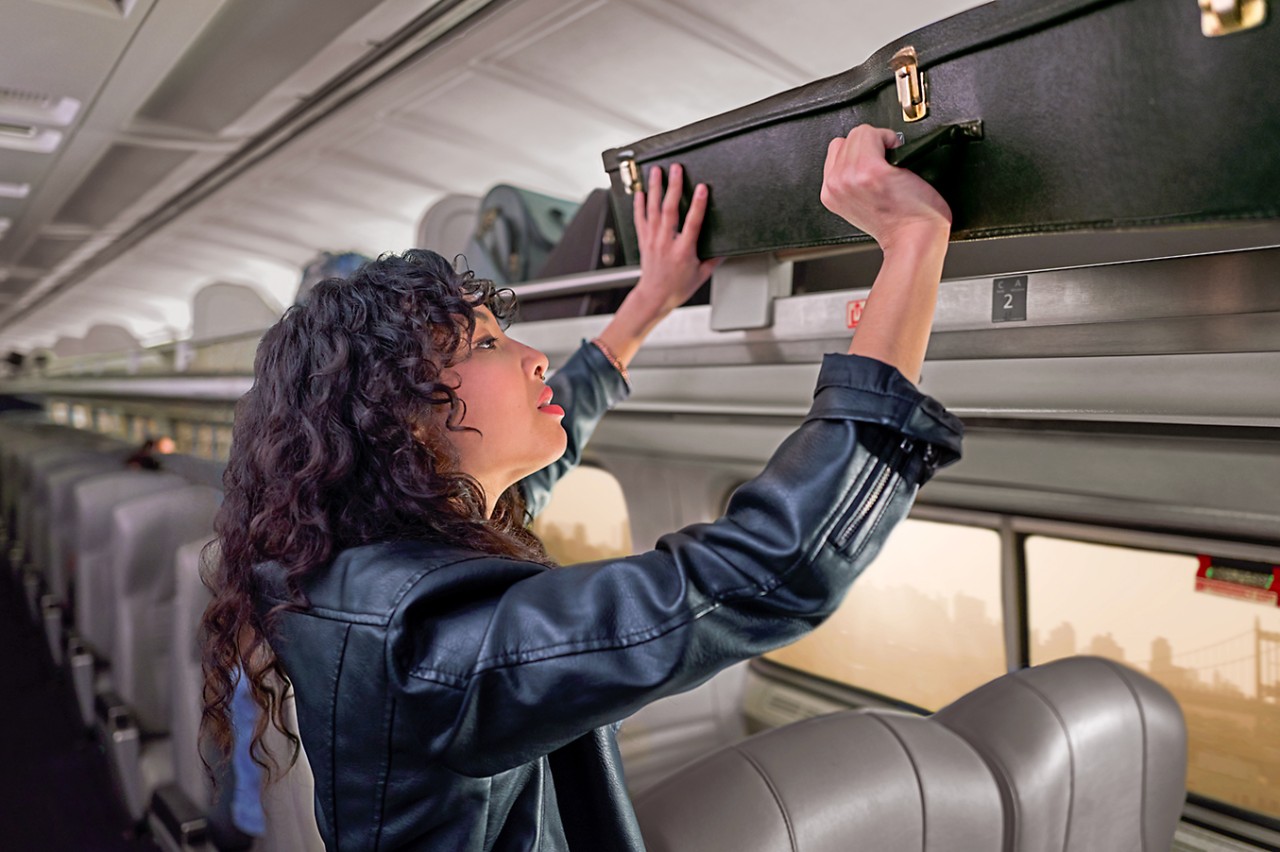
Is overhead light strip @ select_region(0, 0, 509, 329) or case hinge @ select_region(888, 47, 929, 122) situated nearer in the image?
case hinge @ select_region(888, 47, 929, 122)

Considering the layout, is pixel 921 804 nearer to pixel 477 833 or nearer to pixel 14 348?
pixel 477 833

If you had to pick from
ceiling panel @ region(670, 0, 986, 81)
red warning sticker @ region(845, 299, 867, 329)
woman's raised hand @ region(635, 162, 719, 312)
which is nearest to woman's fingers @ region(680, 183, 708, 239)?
woman's raised hand @ region(635, 162, 719, 312)

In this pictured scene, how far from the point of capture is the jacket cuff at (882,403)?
2.96 ft

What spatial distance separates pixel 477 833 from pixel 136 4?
7.15 feet

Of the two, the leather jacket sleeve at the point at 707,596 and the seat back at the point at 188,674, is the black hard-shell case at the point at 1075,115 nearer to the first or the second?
the leather jacket sleeve at the point at 707,596

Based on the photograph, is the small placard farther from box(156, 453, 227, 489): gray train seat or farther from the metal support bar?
box(156, 453, 227, 489): gray train seat

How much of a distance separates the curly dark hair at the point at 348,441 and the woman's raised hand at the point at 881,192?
1.65 feet

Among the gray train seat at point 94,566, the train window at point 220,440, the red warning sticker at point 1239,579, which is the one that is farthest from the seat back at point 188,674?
the train window at point 220,440

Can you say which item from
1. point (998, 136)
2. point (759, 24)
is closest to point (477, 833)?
point (998, 136)

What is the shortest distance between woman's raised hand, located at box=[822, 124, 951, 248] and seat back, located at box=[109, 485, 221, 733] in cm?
311

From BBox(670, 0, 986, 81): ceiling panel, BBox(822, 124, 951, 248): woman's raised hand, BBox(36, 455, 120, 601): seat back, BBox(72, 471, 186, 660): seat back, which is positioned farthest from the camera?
BBox(36, 455, 120, 601): seat back

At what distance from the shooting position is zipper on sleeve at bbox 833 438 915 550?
2.94ft

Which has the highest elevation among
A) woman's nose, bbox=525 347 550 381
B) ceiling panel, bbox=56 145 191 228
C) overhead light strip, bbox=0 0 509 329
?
ceiling panel, bbox=56 145 191 228

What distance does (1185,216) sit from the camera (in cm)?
88
